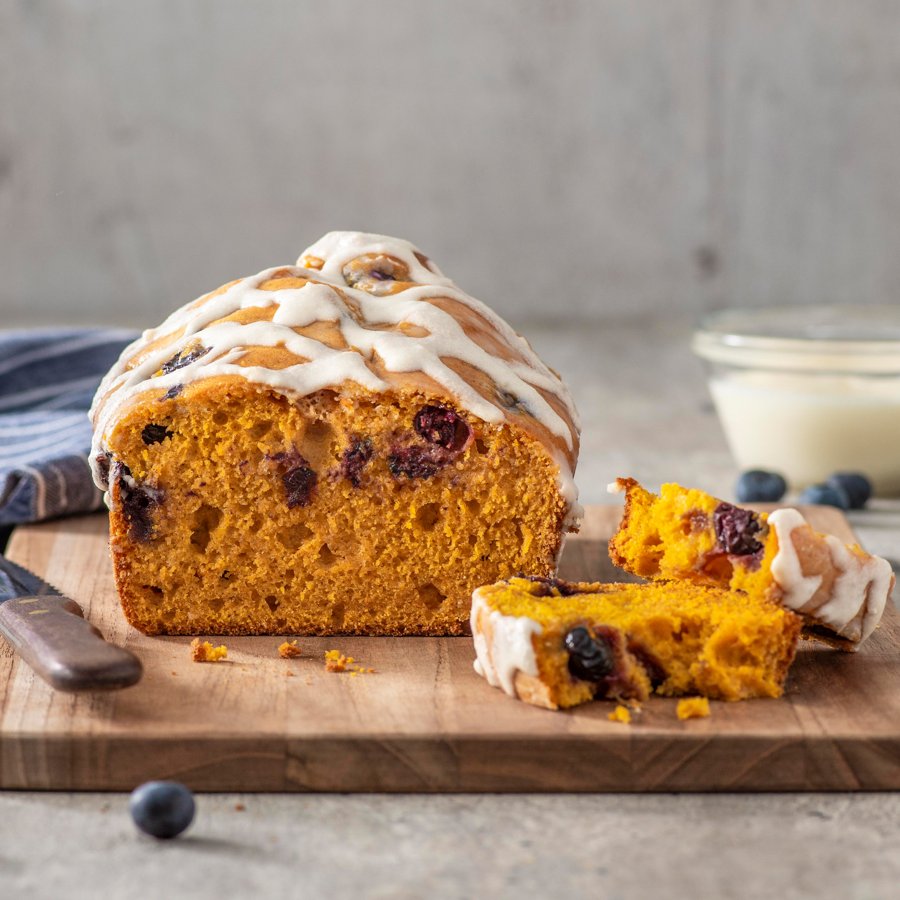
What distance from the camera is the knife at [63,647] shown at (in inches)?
104

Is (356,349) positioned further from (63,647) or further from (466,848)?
(466,848)

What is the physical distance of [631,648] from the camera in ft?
9.17

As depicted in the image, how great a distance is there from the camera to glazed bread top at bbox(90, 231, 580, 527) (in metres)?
3.13

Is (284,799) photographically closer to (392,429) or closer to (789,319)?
(392,429)

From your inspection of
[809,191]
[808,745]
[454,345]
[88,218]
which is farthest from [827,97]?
[808,745]

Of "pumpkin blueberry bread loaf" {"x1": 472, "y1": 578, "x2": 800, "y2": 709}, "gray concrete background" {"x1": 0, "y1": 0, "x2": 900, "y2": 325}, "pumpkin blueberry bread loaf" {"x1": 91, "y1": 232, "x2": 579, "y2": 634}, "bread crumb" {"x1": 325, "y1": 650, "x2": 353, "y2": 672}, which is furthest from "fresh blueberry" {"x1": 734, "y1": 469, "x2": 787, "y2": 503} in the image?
"gray concrete background" {"x1": 0, "y1": 0, "x2": 900, "y2": 325}

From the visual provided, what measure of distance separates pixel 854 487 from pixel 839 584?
6.13ft

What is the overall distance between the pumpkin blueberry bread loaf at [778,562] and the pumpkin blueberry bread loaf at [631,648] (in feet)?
0.26

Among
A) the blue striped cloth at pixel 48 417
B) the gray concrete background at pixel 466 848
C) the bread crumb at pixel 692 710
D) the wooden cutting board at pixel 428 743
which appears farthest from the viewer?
the blue striped cloth at pixel 48 417

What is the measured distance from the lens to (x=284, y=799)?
8.31ft

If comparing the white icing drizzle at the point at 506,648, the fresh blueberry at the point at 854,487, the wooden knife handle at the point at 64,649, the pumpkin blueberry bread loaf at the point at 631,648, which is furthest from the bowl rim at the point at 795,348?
the wooden knife handle at the point at 64,649

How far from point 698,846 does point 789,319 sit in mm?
3740

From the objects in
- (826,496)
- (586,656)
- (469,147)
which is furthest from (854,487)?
(469,147)

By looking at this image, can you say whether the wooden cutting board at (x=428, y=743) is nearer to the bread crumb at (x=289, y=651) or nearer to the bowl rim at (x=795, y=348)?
the bread crumb at (x=289, y=651)
